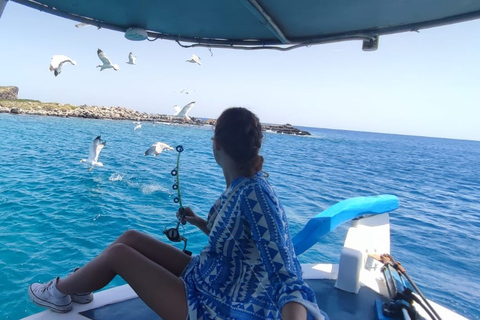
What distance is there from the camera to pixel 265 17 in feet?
7.32

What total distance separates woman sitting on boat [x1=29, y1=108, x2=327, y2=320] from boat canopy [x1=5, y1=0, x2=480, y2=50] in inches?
44.0

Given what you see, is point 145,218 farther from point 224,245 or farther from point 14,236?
point 224,245

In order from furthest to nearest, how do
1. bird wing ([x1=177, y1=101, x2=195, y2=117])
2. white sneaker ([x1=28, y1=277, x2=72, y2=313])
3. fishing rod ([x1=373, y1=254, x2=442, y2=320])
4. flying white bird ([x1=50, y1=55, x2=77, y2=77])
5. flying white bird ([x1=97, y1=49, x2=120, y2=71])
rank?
bird wing ([x1=177, y1=101, x2=195, y2=117]) < flying white bird ([x1=97, y1=49, x2=120, y2=71]) < flying white bird ([x1=50, y1=55, x2=77, y2=77]) < fishing rod ([x1=373, y1=254, x2=442, y2=320]) < white sneaker ([x1=28, y1=277, x2=72, y2=313])

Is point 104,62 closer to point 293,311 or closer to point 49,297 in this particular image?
point 49,297

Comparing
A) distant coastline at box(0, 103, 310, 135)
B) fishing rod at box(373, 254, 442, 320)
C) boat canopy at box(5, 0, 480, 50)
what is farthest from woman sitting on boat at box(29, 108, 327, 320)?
distant coastline at box(0, 103, 310, 135)

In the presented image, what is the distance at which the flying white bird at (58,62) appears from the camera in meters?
6.63

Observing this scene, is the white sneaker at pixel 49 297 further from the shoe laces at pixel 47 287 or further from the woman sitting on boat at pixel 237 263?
the woman sitting on boat at pixel 237 263

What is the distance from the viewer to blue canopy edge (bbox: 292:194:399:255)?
299cm

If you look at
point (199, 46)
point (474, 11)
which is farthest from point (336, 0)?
point (199, 46)

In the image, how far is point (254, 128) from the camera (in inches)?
57.9

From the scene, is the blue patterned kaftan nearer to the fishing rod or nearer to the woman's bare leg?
the woman's bare leg

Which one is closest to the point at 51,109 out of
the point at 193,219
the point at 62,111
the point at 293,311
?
the point at 62,111

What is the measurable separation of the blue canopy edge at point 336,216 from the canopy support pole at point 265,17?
5.62 ft

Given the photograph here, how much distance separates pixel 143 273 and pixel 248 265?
22.5 inches
